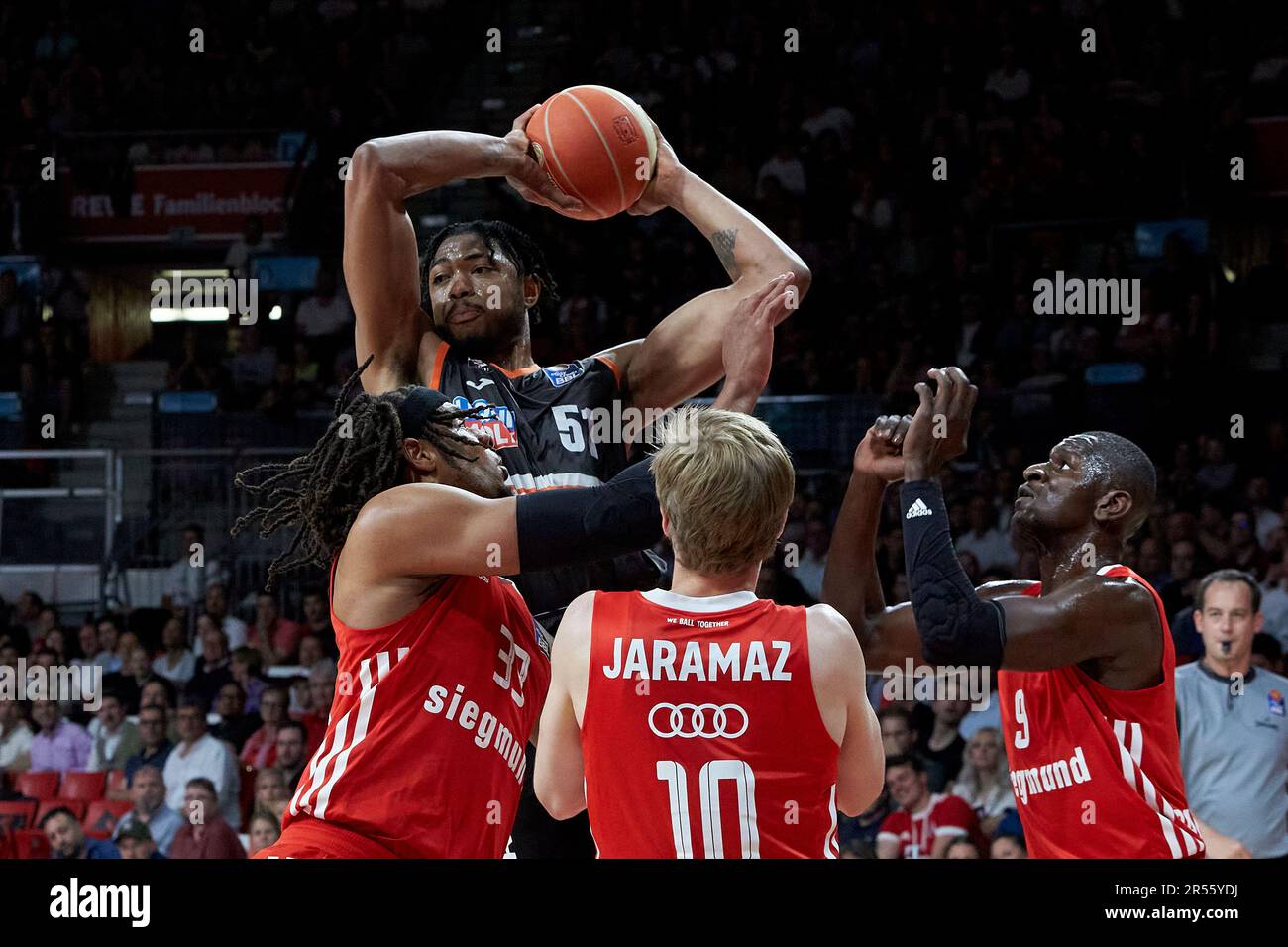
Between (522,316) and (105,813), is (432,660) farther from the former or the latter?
(105,813)

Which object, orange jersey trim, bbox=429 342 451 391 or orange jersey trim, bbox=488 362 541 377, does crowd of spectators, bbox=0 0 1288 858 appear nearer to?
orange jersey trim, bbox=488 362 541 377

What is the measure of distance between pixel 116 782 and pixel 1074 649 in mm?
6110

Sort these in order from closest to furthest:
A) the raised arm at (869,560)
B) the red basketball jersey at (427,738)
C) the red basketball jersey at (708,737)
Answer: the red basketball jersey at (708,737) < the red basketball jersey at (427,738) < the raised arm at (869,560)

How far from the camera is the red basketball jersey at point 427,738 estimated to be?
2689mm

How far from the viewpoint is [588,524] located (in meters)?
2.75

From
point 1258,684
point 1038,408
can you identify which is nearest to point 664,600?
point 1258,684

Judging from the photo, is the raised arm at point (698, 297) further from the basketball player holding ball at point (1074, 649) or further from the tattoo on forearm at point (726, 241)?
the basketball player holding ball at point (1074, 649)

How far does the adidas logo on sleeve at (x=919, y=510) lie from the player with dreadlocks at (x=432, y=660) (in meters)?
0.55

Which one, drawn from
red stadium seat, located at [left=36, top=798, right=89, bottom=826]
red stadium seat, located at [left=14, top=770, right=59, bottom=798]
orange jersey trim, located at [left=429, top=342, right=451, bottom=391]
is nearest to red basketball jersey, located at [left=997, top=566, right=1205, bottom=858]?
orange jersey trim, located at [left=429, top=342, right=451, bottom=391]

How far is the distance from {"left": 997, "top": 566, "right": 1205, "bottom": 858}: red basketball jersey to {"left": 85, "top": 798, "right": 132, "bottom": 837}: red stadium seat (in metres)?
5.60

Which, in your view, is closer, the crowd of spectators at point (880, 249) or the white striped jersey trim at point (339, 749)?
the white striped jersey trim at point (339, 749)

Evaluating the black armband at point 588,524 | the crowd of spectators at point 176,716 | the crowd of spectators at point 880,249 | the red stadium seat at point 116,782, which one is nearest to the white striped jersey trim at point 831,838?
the black armband at point 588,524

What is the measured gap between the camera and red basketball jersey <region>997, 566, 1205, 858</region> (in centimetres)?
309
